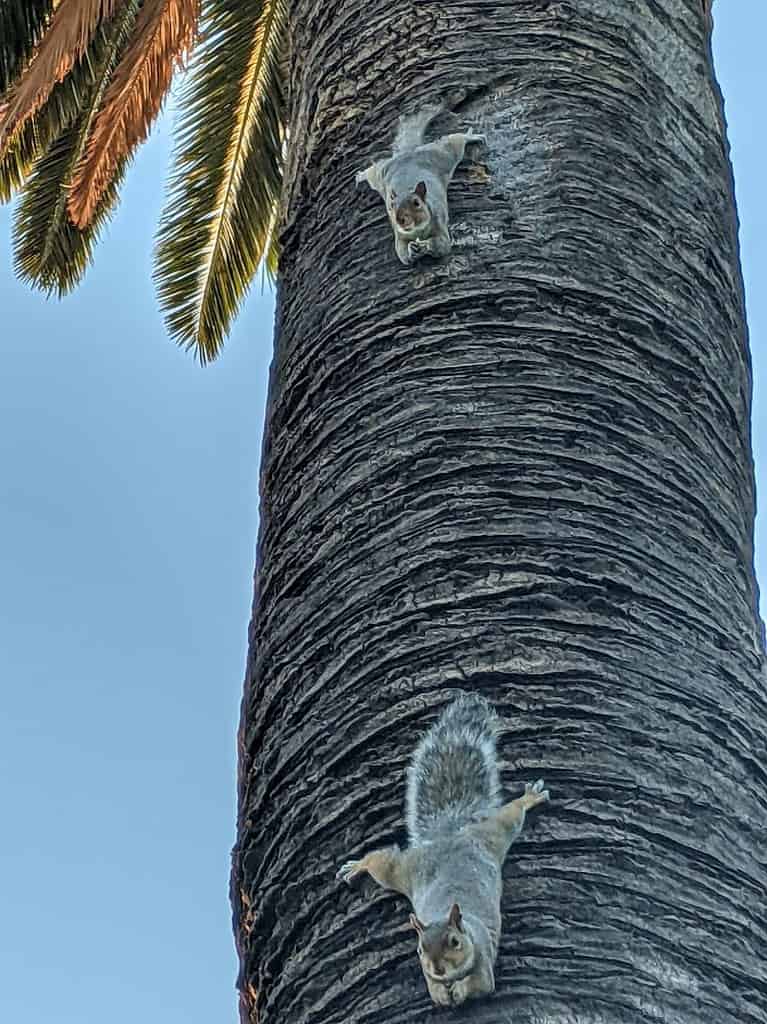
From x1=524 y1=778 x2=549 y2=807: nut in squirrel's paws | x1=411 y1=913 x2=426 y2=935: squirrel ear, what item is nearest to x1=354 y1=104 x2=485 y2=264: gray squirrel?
x1=524 y1=778 x2=549 y2=807: nut in squirrel's paws

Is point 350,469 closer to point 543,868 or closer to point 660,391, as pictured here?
point 660,391

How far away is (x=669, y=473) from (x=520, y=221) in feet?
1.61

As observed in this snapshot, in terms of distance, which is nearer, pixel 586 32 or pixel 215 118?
pixel 586 32

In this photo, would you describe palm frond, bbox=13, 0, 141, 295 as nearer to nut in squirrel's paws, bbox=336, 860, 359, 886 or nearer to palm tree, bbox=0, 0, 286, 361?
palm tree, bbox=0, 0, 286, 361

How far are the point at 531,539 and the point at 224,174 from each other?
5859 millimetres

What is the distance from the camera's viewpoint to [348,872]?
1967 mm

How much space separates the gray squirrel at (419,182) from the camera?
2.53 m

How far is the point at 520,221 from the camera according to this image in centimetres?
255

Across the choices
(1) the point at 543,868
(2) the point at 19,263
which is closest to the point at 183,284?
(2) the point at 19,263

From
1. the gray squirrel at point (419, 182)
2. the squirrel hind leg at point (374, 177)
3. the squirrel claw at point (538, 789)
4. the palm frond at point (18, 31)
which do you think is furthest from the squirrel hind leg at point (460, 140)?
the palm frond at point (18, 31)

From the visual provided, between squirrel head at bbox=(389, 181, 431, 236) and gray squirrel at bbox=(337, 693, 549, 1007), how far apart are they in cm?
82

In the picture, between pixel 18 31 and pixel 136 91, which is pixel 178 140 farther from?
pixel 18 31

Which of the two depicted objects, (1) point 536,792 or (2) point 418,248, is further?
(2) point 418,248

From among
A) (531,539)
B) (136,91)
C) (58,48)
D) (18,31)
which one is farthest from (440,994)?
(136,91)
